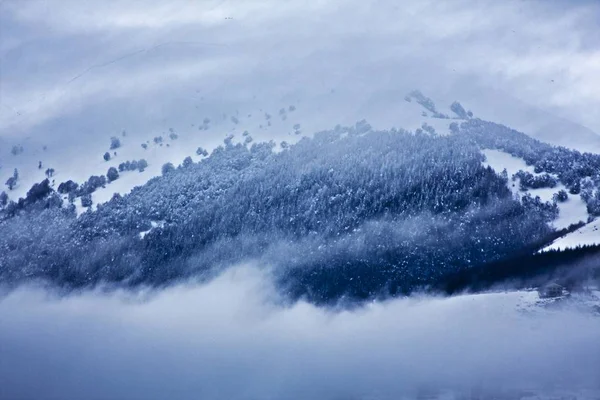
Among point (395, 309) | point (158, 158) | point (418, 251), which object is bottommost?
point (395, 309)

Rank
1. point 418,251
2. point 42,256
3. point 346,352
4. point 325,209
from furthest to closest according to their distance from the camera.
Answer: point 346,352, point 42,256, point 325,209, point 418,251

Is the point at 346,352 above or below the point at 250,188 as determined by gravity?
below

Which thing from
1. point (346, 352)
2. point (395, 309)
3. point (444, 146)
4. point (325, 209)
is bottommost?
point (346, 352)

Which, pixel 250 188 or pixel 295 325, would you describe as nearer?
pixel 250 188

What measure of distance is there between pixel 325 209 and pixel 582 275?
178 ft

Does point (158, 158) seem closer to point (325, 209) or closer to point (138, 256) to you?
point (138, 256)

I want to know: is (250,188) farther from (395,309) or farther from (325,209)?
(395,309)

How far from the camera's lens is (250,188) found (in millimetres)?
154750

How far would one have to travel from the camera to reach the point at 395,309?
150 meters

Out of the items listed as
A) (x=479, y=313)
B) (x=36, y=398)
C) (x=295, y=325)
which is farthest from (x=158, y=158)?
(x=479, y=313)

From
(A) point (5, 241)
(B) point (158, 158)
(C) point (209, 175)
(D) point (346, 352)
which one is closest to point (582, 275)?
(D) point (346, 352)

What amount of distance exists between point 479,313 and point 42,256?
335 feet

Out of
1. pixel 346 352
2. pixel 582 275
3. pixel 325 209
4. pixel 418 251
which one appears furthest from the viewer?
pixel 346 352

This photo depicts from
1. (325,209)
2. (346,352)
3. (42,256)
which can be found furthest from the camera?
(346,352)
